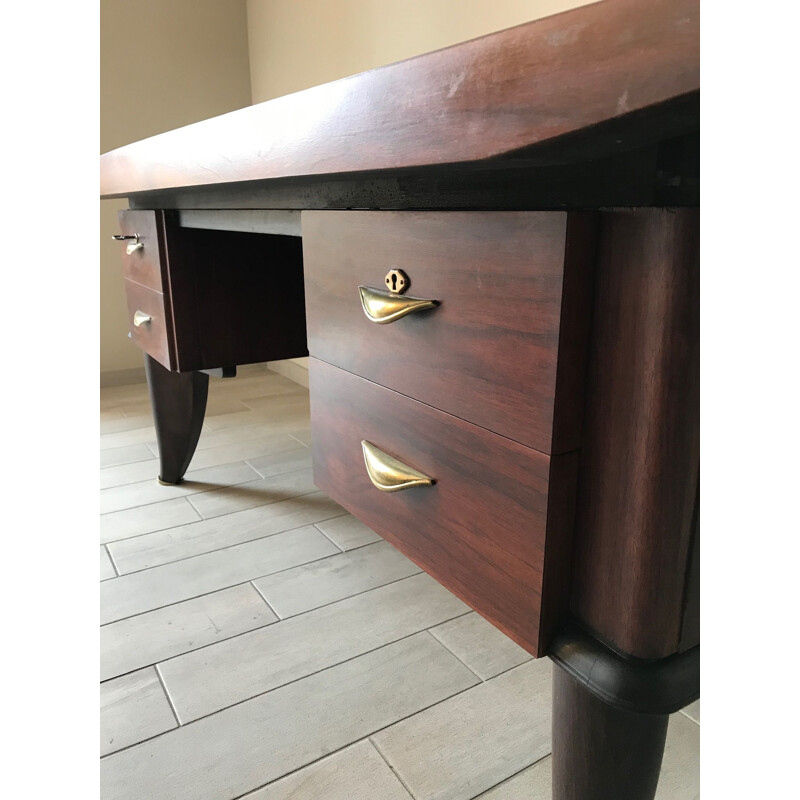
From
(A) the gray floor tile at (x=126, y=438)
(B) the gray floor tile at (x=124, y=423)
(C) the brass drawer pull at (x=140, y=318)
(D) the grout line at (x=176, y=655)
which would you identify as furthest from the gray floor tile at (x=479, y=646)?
(B) the gray floor tile at (x=124, y=423)

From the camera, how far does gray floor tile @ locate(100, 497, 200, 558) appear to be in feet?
4.42

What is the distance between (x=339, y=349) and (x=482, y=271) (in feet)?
0.71

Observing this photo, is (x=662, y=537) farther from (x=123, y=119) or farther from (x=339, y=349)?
(x=123, y=119)

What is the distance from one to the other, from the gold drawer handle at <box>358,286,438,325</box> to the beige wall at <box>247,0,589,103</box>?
799 mm

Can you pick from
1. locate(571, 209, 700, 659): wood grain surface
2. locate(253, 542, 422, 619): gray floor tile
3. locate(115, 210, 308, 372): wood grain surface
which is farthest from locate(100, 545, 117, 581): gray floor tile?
locate(571, 209, 700, 659): wood grain surface

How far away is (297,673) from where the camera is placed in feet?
3.02

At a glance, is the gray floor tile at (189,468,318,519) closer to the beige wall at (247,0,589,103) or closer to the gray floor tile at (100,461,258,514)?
the gray floor tile at (100,461,258,514)

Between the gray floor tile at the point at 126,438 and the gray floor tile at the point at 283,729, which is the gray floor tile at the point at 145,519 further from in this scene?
the gray floor tile at the point at 283,729

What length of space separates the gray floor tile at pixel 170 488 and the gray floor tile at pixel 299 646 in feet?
1.88

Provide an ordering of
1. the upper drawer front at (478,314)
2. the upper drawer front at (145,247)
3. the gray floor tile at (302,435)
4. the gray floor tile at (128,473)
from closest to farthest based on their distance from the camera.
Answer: the upper drawer front at (478,314) < the upper drawer front at (145,247) < the gray floor tile at (128,473) < the gray floor tile at (302,435)

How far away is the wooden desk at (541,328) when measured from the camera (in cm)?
33

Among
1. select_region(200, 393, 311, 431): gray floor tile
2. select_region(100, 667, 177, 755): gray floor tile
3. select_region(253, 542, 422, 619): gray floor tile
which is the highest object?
select_region(200, 393, 311, 431): gray floor tile

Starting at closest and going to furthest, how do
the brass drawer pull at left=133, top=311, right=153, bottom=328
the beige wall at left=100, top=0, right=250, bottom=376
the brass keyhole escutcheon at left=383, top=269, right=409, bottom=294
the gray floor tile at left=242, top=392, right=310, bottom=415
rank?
the brass keyhole escutcheon at left=383, top=269, right=409, bottom=294 < the brass drawer pull at left=133, top=311, right=153, bottom=328 < the gray floor tile at left=242, top=392, right=310, bottom=415 < the beige wall at left=100, top=0, right=250, bottom=376
